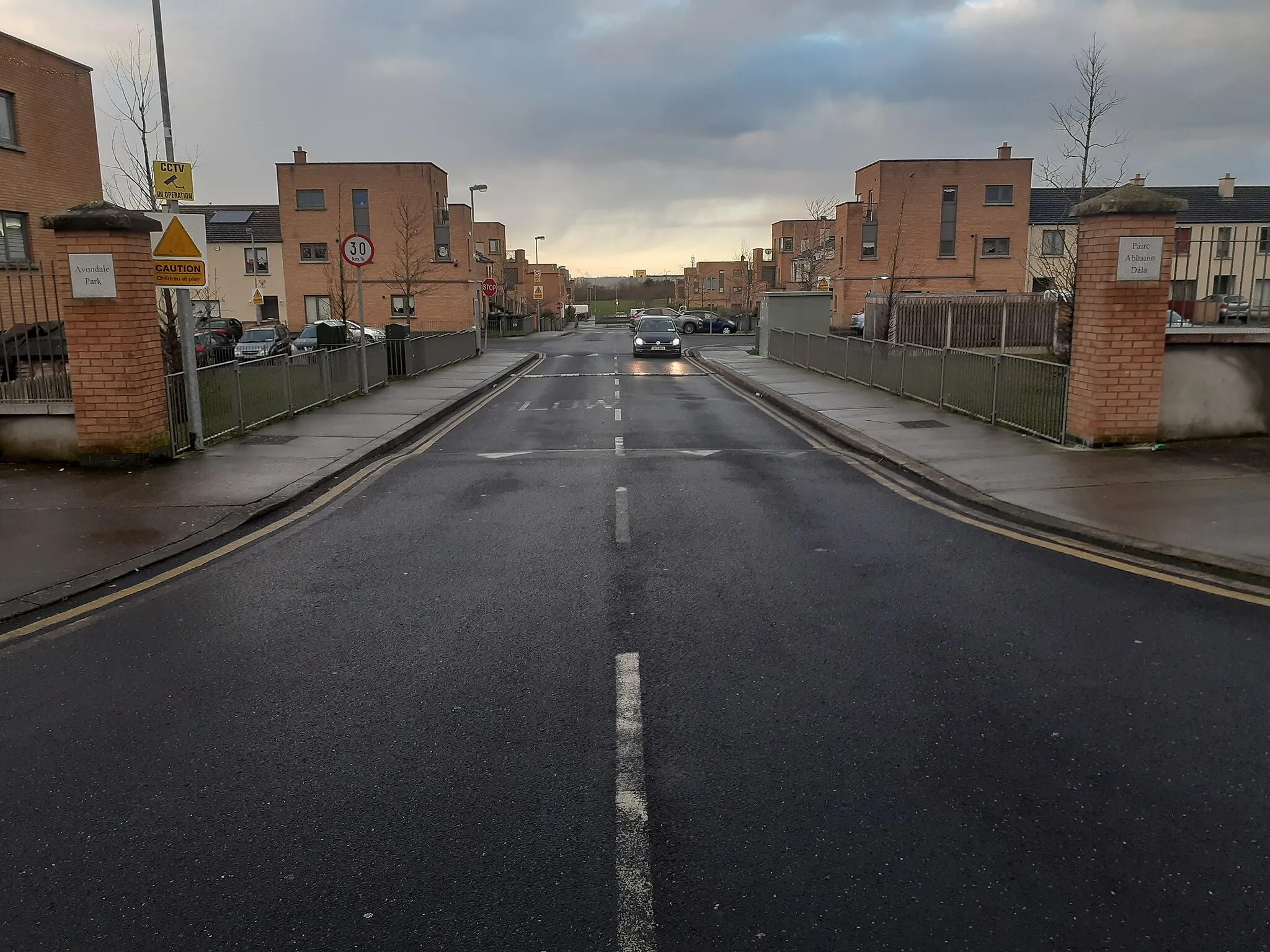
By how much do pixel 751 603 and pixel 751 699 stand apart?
1641 mm

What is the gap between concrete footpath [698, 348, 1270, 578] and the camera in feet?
26.1

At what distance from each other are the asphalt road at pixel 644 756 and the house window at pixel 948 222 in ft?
178

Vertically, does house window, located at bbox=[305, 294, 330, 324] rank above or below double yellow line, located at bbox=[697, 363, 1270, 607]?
above

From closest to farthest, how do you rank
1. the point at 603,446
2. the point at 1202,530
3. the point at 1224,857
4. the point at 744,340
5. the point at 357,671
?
the point at 1224,857
the point at 357,671
the point at 1202,530
the point at 603,446
the point at 744,340

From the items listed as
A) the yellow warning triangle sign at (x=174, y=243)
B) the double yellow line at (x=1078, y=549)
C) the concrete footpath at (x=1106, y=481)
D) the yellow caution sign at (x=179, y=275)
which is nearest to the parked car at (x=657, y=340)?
the concrete footpath at (x=1106, y=481)

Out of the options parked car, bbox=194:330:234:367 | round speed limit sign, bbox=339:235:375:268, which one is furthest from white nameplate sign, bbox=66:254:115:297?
parked car, bbox=194:330:234:367

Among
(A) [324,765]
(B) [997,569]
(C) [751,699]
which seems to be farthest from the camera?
(B) [997,569]

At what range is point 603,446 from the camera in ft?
46.2

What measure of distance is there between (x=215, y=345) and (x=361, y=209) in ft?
112

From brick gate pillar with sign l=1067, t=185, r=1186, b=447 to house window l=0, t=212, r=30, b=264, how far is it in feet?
78.5

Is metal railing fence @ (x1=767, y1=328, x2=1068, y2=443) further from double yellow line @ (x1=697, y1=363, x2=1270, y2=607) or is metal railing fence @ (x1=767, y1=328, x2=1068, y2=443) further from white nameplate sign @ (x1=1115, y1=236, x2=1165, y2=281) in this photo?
double yellow line @ (x1=697, y1=363, x2=1270, y2=607)

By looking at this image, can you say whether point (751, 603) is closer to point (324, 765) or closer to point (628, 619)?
point (628, 619)

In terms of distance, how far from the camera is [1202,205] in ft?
184

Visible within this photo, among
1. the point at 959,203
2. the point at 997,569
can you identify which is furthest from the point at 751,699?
the point at 959,203
